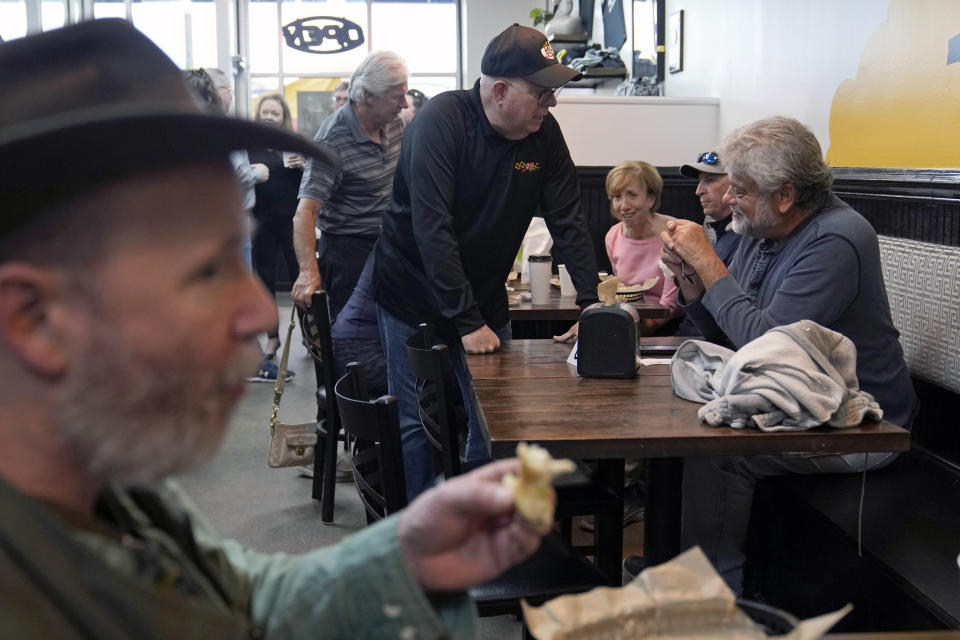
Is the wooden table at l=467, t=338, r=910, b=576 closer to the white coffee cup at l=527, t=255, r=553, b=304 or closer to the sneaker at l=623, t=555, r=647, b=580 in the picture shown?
the sneaker at l=623, t=555, r=647, b=580

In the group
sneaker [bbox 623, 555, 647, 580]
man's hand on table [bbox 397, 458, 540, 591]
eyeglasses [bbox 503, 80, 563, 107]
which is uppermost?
eyeglasses [bbox 503, 80, 563, 107]

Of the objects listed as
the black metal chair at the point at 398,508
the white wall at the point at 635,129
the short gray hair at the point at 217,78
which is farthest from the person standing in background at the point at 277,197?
the black metal chair at the point at 398,508

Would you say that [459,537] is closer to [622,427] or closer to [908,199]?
[622,427]

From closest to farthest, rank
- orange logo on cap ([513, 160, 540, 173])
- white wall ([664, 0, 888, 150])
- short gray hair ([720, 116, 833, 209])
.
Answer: short gray hair ([720, 116, 833, 209]) < orange logo on cap ([513, 160, 540, 173]) < white wall ([664, 0, 888, 150])

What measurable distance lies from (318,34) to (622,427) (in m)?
10.9

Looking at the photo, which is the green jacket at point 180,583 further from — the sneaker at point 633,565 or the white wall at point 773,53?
the white wall at point 773,53

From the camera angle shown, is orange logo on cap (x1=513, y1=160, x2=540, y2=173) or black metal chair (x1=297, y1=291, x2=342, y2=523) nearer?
orange logo on cap (x1=513, y1=160, x2=540, y2=173)

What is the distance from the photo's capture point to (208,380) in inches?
29.4

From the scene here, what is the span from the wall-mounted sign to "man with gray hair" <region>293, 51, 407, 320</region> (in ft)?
26.1

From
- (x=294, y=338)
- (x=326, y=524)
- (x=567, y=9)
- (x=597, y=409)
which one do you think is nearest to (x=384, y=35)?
Result: (x=567, y=9)

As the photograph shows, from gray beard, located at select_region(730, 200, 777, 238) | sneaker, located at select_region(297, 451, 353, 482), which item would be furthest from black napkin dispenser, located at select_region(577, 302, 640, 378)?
sneaker, located at select_region(297, 451, 353, 482)

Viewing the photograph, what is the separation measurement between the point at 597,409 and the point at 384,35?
1072 cm

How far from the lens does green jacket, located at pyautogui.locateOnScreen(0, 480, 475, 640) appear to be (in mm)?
685

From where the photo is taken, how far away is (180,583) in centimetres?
84
